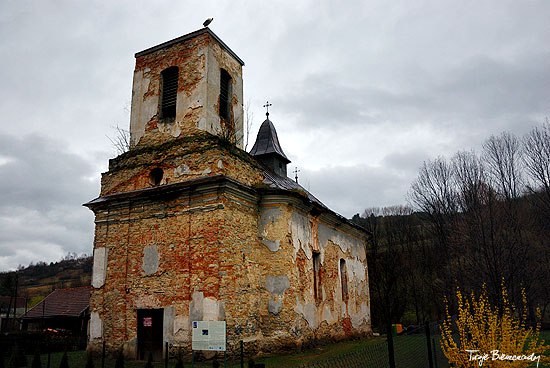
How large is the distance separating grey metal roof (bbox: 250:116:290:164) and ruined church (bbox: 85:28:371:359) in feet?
17.7

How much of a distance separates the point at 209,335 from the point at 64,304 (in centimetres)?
2516

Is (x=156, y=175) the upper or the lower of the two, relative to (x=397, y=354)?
upper

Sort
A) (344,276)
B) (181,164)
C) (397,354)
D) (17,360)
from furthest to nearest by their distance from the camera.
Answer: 1. (344,276)
2. (181,164)
3. (17,360)
4. (397,354)

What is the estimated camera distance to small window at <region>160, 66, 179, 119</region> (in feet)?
50.4

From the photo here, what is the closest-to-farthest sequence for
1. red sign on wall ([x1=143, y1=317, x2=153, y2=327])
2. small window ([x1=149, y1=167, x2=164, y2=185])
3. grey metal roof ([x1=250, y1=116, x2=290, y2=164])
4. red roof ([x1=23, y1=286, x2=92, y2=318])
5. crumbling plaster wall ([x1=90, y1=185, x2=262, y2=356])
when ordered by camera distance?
crumbling plaster wall ([x1=90, y1=185, x2=262, y2=356]), red sign on wall ([x1=143, y1=317, x2=153, y2=327]), small window ([x1=149, y1=167, x2=164, y2=185]), grey metal roof ([x1=250, y1=116, x2=290, y2=164]), red roof ([x1=23, y1=286, x2=92, y2=318])

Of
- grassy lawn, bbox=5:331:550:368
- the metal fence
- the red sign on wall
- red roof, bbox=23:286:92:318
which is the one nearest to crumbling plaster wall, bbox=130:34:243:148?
the red sign on wall

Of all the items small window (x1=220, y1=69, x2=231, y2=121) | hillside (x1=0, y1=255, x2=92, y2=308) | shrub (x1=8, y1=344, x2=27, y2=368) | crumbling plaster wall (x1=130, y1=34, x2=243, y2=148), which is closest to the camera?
shrub (x1=8, y1=344, x2=27, y2=368)

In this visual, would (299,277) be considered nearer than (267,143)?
Yes

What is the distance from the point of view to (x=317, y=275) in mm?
16281

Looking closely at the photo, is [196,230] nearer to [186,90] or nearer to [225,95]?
[186,90]

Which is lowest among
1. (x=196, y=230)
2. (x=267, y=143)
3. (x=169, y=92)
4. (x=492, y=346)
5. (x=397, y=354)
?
(x=397, y=354)

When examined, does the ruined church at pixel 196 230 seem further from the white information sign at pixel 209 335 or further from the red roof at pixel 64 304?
the red roof at pixel 64 304

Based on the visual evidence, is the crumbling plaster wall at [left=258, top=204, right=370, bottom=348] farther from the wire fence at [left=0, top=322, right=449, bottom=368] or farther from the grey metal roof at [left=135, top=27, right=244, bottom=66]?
the grey metal roof at [left=135, top=27, right=244, bottom=66]


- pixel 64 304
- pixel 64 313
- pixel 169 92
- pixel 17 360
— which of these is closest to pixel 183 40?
pixel 169 92
